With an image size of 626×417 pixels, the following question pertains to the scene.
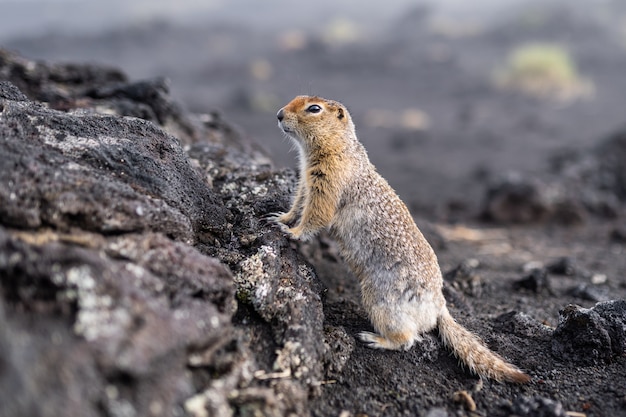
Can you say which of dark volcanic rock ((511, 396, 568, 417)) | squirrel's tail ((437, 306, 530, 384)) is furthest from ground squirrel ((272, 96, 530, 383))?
dark volcanic rock ((511, 396, 568, 417))

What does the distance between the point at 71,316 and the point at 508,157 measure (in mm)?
13959

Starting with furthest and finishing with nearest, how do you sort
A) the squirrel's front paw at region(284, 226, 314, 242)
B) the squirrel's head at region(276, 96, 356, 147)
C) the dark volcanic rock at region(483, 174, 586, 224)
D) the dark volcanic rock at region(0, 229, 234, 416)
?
the dark volcanic rock at region(483, 174, 586, 224), the squirrel's head at region(276, 96, 356, 147), the squirrel's front paw at region(284, 226, 314, 242), the dark volcanic rock at region(0, 229, 234, 416)

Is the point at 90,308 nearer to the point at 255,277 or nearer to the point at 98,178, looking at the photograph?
the point at 98,178

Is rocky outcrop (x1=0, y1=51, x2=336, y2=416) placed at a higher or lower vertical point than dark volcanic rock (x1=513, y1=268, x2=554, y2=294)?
higher

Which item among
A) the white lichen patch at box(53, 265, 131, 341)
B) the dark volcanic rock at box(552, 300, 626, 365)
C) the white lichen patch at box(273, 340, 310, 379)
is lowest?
the dark volcanic rock at box(552, 300, 626, 365)

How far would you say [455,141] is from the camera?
1579 centimetres

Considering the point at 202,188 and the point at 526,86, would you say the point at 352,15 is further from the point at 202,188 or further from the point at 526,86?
the point at 202,188

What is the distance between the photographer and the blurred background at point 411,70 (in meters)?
14.5

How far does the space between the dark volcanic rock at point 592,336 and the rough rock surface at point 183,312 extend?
0.06 ft

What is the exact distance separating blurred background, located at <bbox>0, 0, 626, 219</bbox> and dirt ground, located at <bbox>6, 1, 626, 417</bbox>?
0.32ft

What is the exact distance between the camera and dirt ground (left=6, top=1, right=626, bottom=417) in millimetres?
3668

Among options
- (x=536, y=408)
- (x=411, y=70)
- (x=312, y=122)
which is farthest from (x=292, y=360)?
(x=411, y=70)

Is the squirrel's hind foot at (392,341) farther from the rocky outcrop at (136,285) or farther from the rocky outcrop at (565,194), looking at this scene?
the rocky outcrop at (565,194)

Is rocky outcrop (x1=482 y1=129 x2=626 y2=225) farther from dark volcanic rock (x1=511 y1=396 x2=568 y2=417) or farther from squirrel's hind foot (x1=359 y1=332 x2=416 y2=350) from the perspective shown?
dark volcanic rock (x1=511 y1=396 x2=568 y2=417)
